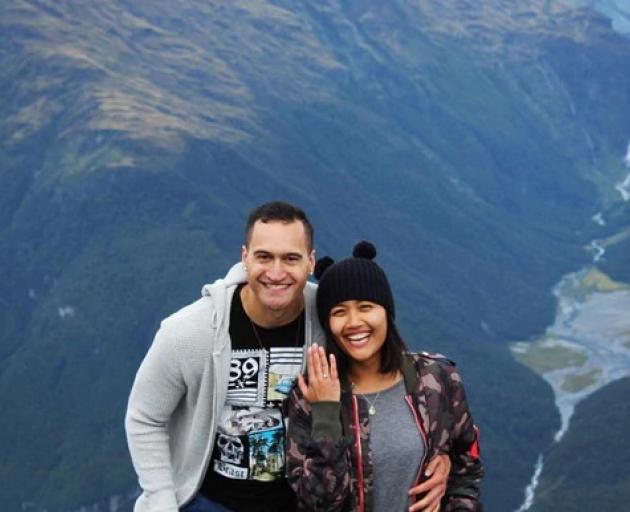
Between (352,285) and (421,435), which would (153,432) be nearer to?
(352,285)

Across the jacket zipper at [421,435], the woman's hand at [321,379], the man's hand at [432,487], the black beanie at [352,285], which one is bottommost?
the man's hand at [432,487]

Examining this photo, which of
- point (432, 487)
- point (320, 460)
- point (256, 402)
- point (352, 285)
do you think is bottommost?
point (432, 487)

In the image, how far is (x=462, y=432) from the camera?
10391mm

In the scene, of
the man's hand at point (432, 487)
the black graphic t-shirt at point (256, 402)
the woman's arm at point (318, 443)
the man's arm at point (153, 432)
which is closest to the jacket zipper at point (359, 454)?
the woman's arm at point (318, 443)

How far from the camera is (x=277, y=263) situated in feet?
33.1

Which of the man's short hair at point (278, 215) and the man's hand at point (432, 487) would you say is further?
the man's short hair at point (278, 215)

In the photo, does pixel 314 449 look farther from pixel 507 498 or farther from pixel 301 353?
pixel 507 498

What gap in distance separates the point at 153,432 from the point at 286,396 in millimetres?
1474

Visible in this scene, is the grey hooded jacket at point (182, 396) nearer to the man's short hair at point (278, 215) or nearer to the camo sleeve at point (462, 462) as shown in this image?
the man's short hair at point (278, 215)

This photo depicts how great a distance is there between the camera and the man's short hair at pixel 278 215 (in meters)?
10.2

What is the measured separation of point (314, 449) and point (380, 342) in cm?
→ 141

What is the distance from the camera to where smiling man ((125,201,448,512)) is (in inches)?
397

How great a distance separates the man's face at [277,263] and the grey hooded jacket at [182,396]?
49cm

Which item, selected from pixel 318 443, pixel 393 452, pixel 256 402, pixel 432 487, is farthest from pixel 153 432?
pixel 432 487
